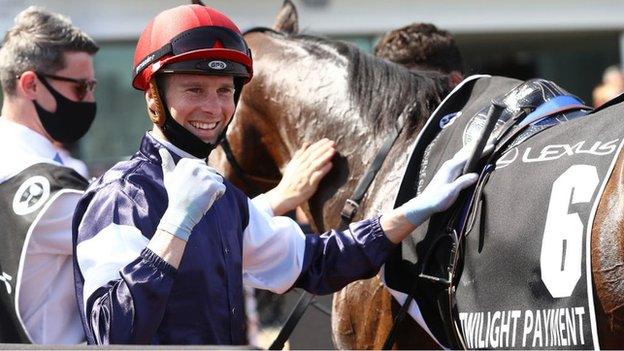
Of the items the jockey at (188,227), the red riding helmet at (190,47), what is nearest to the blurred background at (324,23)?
the jockey at (188,227)

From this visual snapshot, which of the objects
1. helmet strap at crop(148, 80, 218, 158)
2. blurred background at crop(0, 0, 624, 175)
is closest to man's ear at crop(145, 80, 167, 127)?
helmet strap at crop(148, 80, 218, 158)

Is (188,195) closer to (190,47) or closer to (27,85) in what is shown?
(190,47)

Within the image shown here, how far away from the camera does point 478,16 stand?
10.2 metres

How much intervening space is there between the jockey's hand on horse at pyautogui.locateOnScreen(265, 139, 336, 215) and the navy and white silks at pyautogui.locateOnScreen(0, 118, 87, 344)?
63cm

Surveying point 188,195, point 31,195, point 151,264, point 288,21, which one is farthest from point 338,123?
point 151,264

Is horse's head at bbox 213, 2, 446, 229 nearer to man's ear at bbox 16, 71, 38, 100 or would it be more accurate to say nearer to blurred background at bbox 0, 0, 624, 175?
man's ear at bbox 16, 71, 38, 100

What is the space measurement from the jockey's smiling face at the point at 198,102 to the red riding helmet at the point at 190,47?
0.14ft

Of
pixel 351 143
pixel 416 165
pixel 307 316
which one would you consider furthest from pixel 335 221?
pixel 307 316

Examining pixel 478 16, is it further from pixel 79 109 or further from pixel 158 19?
pixel 158 19

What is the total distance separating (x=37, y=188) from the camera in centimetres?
333

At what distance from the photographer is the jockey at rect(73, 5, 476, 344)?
7.97ft

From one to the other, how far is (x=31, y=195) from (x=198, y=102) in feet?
2.89

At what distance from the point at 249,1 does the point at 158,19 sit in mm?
6485

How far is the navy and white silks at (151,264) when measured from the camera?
241cm
